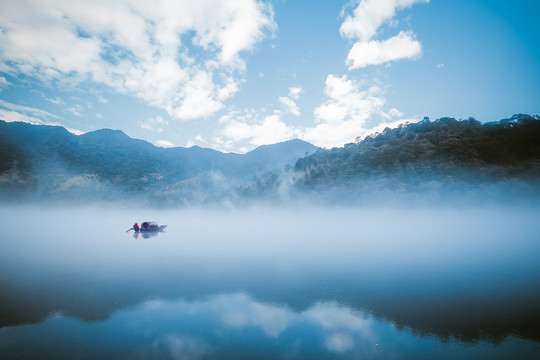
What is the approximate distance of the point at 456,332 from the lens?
10.2 m

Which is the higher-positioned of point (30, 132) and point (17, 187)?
point (30, 132)

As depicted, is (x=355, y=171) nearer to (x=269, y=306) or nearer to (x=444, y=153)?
(x=444, y=153)

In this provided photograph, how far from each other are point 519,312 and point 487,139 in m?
97.1

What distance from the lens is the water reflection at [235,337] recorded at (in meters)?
8.75

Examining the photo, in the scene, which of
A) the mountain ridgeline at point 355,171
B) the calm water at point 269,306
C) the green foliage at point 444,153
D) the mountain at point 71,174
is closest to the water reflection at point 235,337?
the calm water at point 269,306

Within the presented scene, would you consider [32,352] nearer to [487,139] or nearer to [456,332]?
[456,332]

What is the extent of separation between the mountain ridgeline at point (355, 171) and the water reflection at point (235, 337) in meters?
82.7

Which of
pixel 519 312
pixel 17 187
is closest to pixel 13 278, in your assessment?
pixel 519 312

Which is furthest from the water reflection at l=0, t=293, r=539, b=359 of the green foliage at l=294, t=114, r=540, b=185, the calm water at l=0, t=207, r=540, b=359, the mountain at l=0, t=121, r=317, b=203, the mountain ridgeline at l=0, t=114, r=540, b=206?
the mountain at l=0, t=121, r=317, b=203

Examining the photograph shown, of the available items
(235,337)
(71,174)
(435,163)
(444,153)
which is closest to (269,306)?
(235,337)

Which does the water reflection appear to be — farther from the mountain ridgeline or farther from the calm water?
the mountain ridgeline

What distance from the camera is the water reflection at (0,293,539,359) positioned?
28.7ft

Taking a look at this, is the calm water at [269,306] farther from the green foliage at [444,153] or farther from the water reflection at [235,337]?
the green foliage at [444,153]

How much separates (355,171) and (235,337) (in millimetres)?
96106
